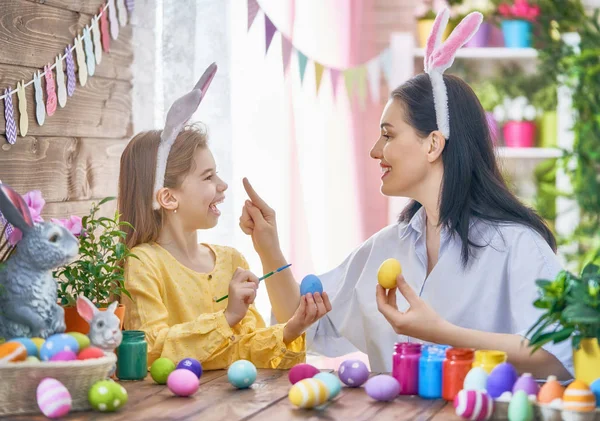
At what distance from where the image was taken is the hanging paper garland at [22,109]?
202cm

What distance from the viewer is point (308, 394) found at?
4.91ft

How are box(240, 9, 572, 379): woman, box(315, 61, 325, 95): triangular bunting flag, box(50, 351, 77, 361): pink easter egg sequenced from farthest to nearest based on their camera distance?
box(315, 61, 325, 95): triangular bunting flag, box(240, 9, 572, 379): woman, box(50, 351, 77, 361): pink easter egg

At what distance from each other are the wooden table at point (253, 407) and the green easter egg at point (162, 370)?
15 millimetres

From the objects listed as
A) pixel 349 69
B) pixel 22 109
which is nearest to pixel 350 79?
pixel 349 69

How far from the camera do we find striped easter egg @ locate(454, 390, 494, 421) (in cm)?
142

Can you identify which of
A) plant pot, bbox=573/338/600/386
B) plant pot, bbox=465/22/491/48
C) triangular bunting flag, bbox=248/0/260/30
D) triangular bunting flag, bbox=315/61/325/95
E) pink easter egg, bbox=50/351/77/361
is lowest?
plant pot, bbox=573/338/600/386

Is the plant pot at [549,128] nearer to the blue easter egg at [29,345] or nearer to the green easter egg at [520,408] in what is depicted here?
the green easter egg at [520,408]

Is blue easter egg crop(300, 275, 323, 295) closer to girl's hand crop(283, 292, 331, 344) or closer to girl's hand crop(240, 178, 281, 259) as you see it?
girl's hand crop(283, 292, 331, 344)

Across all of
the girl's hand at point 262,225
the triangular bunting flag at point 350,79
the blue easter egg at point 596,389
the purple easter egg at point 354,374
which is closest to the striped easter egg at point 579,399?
the blue easter egg at point 596,389

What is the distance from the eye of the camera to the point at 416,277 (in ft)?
7.12

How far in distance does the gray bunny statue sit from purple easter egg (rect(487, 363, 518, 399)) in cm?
72

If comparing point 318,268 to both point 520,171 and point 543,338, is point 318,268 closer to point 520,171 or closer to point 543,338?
point 520,171

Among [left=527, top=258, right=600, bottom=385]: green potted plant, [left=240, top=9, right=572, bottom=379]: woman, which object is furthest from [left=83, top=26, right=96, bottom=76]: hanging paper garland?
[left=527, top=258, right=600, bottom=385]: green potted plant

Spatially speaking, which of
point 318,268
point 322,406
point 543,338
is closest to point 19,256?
point 322,406
